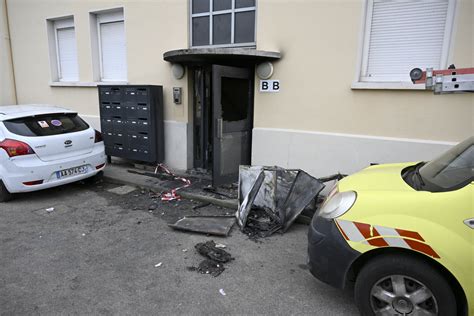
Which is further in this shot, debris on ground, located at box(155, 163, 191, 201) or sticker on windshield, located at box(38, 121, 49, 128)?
debris on ground, located at box(155, 163, 191, 201)

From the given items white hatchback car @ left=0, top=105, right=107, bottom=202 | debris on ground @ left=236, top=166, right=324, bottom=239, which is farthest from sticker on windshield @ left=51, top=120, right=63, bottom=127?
debris on ground @ left=236, top=166, right=324, bottom=239

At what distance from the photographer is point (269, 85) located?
5.80 meters

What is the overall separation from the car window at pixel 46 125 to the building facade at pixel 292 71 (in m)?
1.99

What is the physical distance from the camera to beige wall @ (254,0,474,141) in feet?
15.1

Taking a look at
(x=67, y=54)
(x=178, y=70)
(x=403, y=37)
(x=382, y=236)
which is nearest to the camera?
(x=382, y=236)

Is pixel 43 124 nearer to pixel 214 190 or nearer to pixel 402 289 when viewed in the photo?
pixel 214 190

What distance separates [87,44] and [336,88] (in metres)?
6.24

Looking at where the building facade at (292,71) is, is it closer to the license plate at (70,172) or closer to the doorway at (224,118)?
the doorway at (224,118)

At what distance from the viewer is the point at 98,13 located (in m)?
7.69

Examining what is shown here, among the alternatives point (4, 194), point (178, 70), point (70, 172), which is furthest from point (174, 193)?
point (4, 194)

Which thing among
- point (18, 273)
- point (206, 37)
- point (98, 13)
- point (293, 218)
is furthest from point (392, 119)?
point (98, 13)

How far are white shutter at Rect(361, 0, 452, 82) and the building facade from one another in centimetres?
1

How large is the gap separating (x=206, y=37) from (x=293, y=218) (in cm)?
418

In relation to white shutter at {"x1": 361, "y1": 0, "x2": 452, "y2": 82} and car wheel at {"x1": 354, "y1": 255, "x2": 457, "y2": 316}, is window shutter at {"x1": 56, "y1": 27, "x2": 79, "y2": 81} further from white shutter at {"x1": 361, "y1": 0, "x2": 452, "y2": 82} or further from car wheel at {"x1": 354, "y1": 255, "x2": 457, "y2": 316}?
car wheel at {"x1": 354, "y1": 255, "x2": 457, "y2": 316}
